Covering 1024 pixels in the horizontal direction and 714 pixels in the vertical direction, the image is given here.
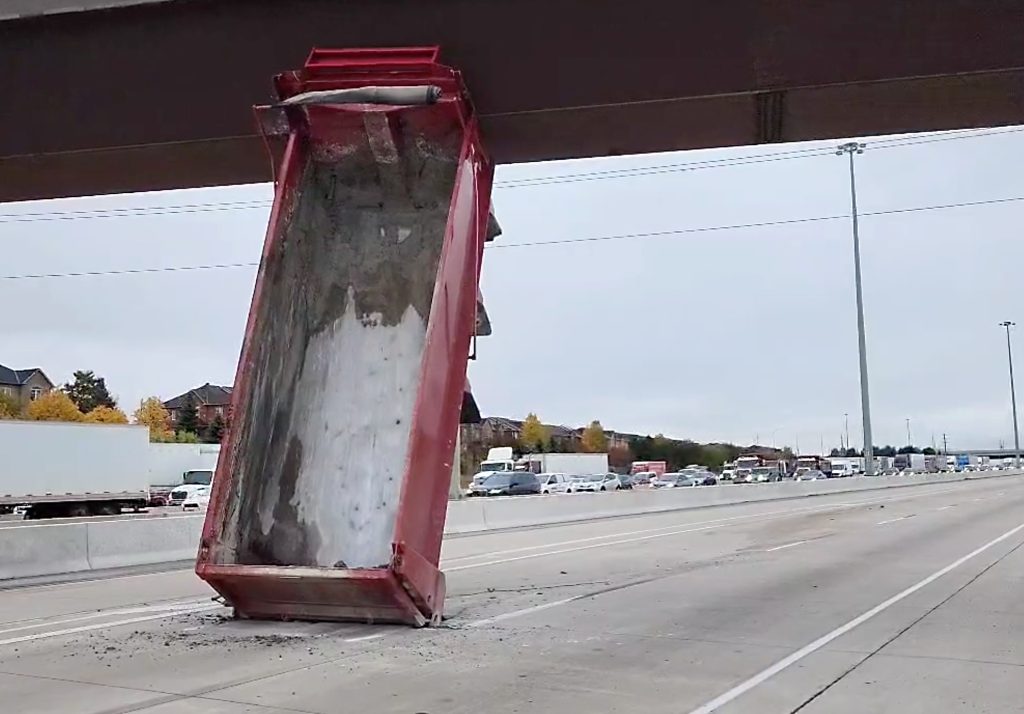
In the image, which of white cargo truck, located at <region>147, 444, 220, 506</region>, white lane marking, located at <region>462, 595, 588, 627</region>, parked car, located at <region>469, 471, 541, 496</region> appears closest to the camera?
white lane marking, located at <region>462, 595, 588, 627</region>

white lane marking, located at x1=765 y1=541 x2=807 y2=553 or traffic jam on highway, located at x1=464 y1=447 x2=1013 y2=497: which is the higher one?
traffic jam on highway, located at x1=464 y1=447 x2=1013 y2=497

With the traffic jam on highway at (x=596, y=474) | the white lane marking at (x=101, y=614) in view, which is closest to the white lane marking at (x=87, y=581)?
the white lane marking at (x=101, y=614)

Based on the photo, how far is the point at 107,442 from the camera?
130ft

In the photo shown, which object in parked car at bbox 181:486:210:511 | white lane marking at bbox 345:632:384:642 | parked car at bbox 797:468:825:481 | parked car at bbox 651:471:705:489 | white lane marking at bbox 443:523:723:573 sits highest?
parked car at bbox 797:468:825:481

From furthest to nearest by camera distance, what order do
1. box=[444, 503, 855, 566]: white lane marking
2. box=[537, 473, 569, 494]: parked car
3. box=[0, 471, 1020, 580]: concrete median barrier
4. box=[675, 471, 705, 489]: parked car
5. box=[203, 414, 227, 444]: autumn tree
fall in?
box=[203, 414, 227, 444]: autumn tree < box=[675, 471, 705, 489]: parked car < box=[537, 473, 569, 494]: parked car < box=[444, 503, 855, 566]: white lane marking < box=[0, 471, 1020, 580]: concrete median barrier

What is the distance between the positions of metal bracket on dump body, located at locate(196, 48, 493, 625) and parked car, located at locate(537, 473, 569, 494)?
139 feet

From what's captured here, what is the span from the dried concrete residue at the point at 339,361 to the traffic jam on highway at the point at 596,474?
31781 millimetres

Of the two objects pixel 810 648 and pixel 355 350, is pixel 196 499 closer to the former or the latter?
pixel 355 350

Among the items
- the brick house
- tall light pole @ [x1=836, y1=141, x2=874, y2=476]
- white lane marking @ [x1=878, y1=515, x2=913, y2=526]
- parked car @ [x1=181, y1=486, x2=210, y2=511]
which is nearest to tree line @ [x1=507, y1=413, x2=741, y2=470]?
the brick house

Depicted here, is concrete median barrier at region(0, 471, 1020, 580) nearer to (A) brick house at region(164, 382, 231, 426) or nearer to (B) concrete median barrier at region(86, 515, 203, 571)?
(B) concrete median barrier at region(86, 515, 203, 571)

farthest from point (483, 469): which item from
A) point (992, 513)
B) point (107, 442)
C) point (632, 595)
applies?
point (632, 595)

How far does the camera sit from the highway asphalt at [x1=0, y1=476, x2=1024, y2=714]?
7.20 metres

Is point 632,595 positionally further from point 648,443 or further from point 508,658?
point 648,443

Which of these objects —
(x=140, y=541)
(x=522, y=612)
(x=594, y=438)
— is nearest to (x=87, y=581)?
(x=140, y=541)
